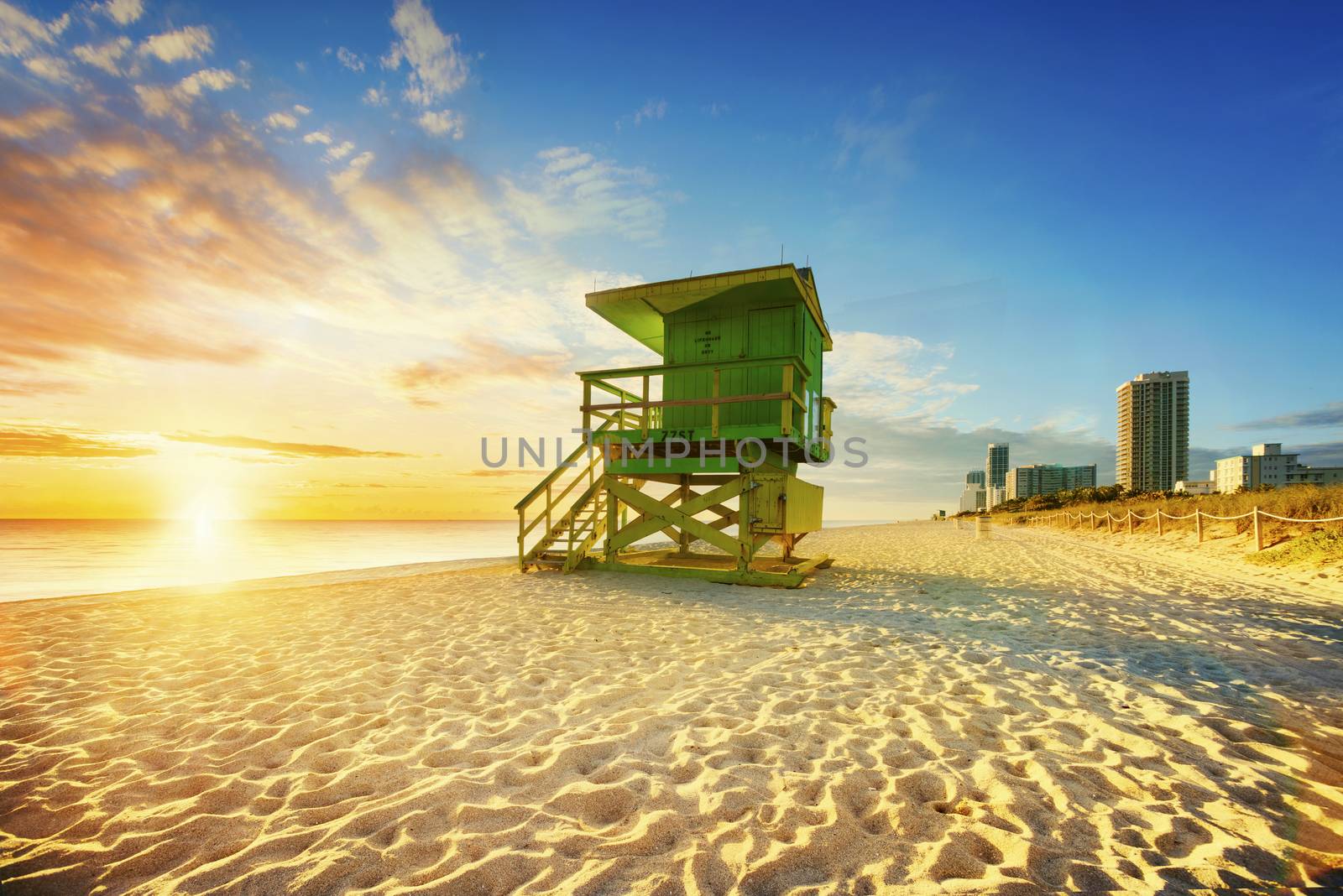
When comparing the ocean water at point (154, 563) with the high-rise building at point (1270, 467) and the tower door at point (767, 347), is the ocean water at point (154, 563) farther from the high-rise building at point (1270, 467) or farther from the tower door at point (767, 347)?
the high-rise building at point (1270, 467)

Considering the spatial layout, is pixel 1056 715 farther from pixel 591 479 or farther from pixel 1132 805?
pixel 591 479

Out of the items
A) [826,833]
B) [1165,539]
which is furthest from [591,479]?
[1165,539]

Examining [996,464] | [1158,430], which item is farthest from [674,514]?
[996,464]

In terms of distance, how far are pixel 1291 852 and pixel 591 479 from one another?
9.44m

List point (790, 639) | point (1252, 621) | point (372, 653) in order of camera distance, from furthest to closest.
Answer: point (1252, 621)
point (790, 639)
point (372, 653)

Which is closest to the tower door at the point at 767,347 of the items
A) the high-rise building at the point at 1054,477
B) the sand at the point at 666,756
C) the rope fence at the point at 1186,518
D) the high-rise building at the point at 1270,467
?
the sand at the point at 666,756

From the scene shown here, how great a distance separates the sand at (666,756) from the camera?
2277 mm

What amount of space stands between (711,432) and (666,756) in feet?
24.1

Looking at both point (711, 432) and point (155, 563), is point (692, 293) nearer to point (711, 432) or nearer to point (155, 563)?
point (711, 432)

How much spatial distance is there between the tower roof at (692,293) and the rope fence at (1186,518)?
1090 centimetres

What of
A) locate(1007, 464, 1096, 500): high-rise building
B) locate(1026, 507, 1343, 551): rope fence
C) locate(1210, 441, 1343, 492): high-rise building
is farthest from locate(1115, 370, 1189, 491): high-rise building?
locate(1026, 507, 1343, 551): rope fence

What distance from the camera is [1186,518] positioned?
18.0m

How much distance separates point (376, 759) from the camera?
3154 mm

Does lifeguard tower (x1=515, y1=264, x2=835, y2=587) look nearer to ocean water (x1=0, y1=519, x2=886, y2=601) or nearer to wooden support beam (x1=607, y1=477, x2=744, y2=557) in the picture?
wooden support beam (x1=607, y1=477, x2=744, y2=557)
